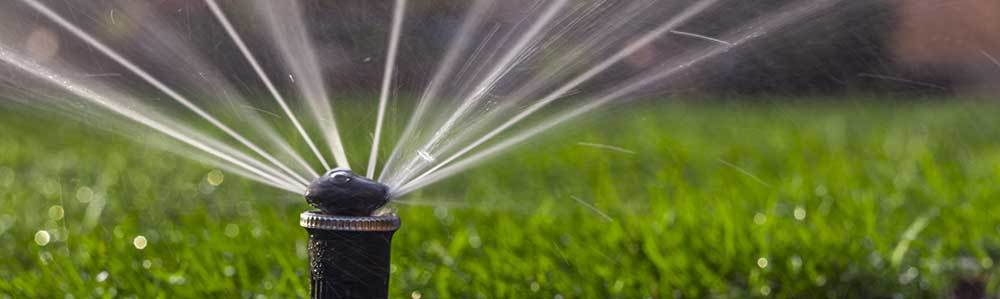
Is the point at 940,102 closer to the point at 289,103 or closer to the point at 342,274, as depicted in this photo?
the point at 289,103

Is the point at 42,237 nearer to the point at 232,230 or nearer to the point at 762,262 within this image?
the point at 232,230

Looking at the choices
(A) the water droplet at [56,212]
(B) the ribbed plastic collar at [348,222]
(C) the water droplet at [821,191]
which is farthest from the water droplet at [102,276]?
A: (C) the water droplet at [821,191]

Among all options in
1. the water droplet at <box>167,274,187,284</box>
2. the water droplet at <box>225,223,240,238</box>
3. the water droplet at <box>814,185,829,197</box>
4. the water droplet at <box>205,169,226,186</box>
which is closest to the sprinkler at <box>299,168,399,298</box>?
the water droplet at <box>167,274,187,284</box>

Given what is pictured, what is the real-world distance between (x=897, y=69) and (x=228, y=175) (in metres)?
6.18

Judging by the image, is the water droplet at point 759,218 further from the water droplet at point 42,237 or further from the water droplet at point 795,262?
the water droplet at point 42,237

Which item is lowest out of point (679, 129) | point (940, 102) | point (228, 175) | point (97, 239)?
point (940, 102)

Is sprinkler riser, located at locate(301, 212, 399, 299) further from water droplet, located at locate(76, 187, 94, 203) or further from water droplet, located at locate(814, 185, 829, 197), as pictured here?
water droplet, located at locate(76, 187, 94, 203)

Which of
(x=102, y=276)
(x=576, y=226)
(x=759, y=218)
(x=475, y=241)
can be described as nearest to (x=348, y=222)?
(x=102, y=276)

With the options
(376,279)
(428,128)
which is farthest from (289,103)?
(376,279)

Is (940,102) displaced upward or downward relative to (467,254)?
downward

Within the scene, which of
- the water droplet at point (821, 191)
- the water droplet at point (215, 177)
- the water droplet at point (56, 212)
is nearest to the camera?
the water droplet at point (821, 191)

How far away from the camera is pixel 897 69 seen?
31.1ft

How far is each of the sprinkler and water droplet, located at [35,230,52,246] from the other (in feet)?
5.26

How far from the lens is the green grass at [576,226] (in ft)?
8.87
